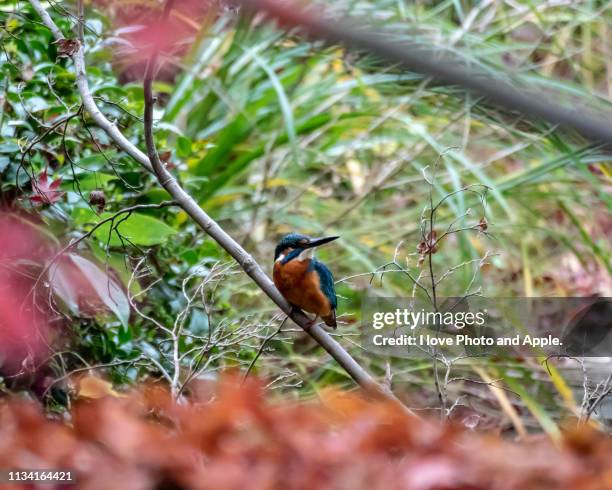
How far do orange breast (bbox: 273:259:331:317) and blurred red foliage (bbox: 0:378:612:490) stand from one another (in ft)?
4.17

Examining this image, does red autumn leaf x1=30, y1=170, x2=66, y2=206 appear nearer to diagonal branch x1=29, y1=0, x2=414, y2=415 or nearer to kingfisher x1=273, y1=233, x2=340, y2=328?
diagonal branch x1=29, y1=0, x2=414, y2=415

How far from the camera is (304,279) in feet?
7.22

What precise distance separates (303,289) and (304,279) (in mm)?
28

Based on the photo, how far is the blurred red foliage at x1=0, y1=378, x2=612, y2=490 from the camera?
804mm

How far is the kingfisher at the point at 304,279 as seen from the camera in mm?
2188

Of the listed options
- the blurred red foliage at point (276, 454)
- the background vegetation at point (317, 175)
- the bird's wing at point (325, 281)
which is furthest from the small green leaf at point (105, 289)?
the blurred red foliage at point (276, 454)

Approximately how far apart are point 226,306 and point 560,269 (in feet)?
7.37

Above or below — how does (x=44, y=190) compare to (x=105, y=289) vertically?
above

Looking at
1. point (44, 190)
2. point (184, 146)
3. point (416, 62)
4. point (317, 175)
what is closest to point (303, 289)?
point (44, 190)

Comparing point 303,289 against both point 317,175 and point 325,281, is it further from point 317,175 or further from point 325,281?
point 317,175

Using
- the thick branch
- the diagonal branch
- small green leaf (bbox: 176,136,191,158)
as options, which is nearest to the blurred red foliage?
the thick branch

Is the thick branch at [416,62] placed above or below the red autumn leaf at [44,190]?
below

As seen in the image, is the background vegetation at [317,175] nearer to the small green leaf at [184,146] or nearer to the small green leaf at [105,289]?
the small green leaf at [184,146]

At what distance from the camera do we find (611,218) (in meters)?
4.73
